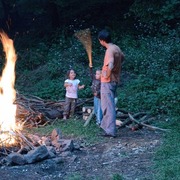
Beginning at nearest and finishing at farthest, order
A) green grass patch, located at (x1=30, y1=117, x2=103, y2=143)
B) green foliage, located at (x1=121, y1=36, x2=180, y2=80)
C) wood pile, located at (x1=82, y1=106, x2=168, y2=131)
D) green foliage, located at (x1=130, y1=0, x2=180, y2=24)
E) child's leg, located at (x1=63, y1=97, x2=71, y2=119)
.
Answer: green grass patch, located at (x1=30, y1=117, x2=103, y2=143), wood pile, located at (x1=82, y1=106, x2=168, y2=131), child's leg, located at (x1=63, y1=97, x2=71, y2=119), green foliage, located at (x1=121, y1=36, x2=180, y2=80), green foliage, located at (x1=130, y1=0, x2=180, y2=24)

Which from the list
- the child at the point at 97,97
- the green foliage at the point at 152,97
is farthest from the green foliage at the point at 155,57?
the child at the point at 97,97

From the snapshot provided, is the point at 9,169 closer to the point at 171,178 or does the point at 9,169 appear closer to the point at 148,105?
the point at 171,178

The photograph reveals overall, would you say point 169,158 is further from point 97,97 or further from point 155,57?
point 155,57

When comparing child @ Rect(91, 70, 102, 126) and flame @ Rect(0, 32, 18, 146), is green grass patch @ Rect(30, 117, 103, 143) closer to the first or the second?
child @ Rect(91, 70, 102, 126)

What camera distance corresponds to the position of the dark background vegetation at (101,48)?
40.6 ft

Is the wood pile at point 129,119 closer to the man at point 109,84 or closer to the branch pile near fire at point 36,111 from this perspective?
the branch pile near fire at point 36,111

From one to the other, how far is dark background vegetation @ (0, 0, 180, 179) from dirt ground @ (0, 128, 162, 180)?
0.98 m

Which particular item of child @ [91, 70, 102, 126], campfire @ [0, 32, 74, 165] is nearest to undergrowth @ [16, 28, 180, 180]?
child @ [91, 70, 102, 126]

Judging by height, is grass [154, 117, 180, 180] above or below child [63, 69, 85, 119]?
below

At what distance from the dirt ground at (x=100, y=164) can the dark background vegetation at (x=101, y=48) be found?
3.22ft

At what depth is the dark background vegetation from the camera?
12367 mm

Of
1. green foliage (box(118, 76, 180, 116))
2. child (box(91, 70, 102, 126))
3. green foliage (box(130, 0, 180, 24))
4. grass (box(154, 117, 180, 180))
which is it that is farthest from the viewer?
green foliage (box(130, 0, 180, 24))

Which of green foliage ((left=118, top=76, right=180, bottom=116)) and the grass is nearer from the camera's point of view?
the grass

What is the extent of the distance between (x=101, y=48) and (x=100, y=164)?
33.1 ft
